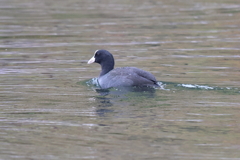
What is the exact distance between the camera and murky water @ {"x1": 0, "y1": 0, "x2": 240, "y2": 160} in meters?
6.54

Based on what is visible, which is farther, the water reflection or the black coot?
the black coot

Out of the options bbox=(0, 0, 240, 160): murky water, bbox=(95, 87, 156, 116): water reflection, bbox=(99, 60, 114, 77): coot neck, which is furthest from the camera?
bbox=(99, 60, 114, 77): coot neck

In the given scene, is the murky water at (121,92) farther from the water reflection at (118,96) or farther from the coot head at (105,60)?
the coot head at (105,60)

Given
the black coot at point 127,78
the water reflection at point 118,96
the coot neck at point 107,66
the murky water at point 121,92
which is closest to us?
the murky water at point 121,92

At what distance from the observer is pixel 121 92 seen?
32.1 ft

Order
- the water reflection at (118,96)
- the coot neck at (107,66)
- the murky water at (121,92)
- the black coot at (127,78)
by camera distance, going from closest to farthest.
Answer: the murky water at (121,92), the water reflection at (118,96), the black coot at (127,78), the coot neck at (107,66)

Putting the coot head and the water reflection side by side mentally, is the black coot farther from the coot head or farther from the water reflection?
the coot head

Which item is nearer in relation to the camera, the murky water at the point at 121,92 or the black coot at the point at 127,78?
the murky water at the point at 121,92

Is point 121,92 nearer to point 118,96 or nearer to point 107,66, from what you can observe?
point 118,96

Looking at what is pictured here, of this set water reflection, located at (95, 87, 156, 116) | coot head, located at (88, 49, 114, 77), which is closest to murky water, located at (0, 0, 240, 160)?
water reflection, located at (95, 87, 156, 116)

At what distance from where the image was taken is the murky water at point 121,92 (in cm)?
654

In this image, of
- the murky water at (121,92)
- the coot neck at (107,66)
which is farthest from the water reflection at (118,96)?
the coot neck at (107,66)

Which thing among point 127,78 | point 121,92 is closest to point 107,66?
point 127,78

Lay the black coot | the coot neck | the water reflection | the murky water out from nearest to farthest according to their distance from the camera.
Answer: the murky water → the water reflection → the black coot → the coot neck
